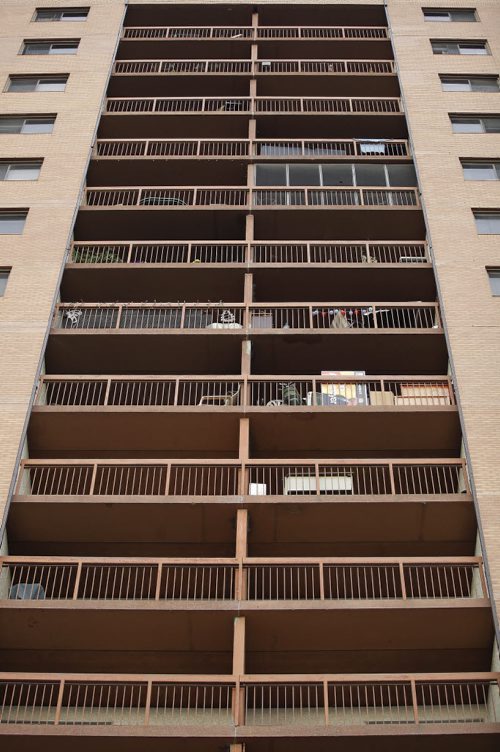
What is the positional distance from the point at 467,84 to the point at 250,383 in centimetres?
1547

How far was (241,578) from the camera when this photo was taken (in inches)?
649

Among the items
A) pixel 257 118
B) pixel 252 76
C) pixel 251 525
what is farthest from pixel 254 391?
pixel 252 76

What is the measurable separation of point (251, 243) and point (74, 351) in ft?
19.4

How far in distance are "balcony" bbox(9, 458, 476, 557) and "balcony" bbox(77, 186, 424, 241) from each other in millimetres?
8577

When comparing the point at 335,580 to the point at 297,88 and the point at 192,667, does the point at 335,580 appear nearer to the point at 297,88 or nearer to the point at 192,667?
the point at 192,667

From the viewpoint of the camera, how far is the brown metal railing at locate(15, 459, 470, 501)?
60.7ft

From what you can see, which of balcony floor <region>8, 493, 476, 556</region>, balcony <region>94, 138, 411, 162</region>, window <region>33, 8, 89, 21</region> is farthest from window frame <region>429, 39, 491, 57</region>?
balcony floor <region>8, 493, 476, 556</region>

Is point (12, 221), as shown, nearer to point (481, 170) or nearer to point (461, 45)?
point (481, 170)

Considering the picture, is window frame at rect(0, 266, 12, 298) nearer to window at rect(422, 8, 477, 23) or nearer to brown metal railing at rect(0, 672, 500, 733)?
brown metal railing at rect(0, 672, 500, 733)

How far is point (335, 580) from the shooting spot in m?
18.1

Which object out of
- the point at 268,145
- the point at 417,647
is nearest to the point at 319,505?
the point at 417,647

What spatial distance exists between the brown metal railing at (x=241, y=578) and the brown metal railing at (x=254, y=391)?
149 inches

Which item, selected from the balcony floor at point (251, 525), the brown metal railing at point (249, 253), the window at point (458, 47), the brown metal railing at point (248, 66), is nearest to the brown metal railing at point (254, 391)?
the balcony floor at point (251, 525)

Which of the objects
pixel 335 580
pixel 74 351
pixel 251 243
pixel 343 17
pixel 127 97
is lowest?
pixel 335 580
